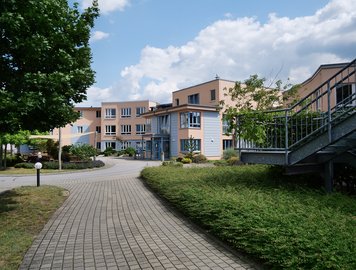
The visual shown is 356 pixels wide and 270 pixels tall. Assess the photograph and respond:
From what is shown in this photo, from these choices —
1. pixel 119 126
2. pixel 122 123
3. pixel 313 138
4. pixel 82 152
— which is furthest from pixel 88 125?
pixel 313 138

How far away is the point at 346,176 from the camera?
902cm

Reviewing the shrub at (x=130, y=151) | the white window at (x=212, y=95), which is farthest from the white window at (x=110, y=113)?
the white window at (x=212, y=95)

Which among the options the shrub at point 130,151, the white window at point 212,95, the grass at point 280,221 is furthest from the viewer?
the shrub at point 130,151

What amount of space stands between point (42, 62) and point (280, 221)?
21.4 feet

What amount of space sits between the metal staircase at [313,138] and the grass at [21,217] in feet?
18.9

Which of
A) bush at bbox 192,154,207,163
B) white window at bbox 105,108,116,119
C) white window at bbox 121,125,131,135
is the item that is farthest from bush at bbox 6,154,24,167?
white window at bbox 105,108,116,119

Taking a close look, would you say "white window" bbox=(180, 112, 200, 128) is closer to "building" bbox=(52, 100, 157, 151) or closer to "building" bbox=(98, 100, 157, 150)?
"building" bbox=(52, 100, 157, 151)

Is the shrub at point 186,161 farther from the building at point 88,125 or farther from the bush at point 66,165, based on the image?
the building at point 88,125

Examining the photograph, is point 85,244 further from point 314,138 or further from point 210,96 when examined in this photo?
point 210,96

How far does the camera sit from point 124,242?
6188mm

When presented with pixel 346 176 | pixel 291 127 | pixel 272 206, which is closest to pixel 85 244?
pixel 272 206

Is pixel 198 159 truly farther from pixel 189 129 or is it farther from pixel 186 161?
pixel 189 129

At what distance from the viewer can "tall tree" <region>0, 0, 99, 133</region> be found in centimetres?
721

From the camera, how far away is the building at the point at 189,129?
1463 inches
